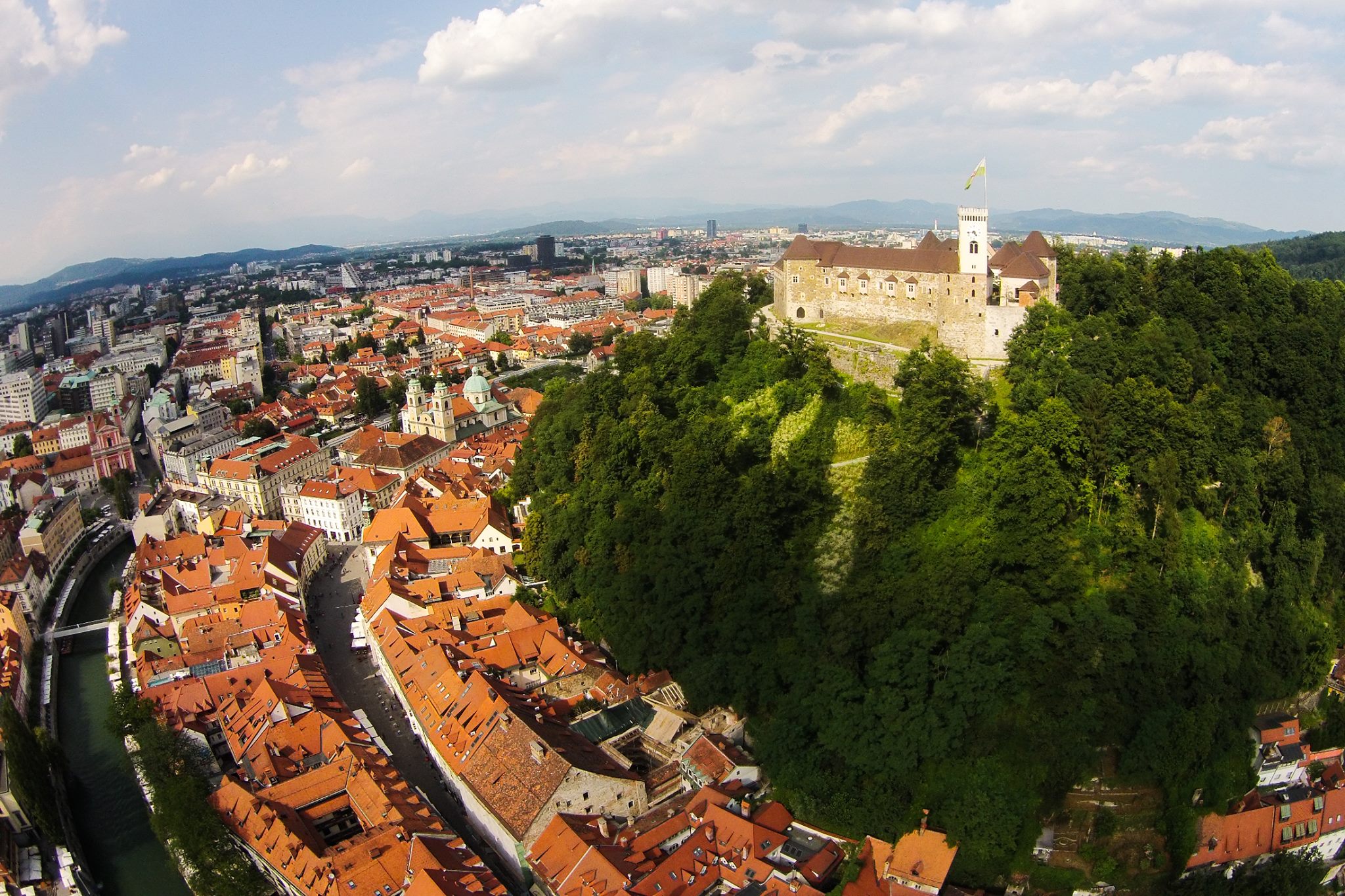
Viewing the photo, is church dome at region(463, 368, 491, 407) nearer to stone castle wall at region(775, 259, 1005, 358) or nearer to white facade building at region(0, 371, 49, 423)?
stone castle wall at region(775, 259, 1005, 358)

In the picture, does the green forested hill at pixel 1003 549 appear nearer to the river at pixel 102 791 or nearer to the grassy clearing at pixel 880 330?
the grassy clearing at pixel 880 330

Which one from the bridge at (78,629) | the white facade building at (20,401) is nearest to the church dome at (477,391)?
the bridge at (78,629)

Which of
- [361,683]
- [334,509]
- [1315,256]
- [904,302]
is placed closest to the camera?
[361,683]

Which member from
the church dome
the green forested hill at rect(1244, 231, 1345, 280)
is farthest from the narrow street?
the green forested hill at rect(1244, 231, 1345, 280)

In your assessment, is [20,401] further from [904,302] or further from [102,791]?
[904,302]

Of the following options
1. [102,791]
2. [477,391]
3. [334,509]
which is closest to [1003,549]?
[102,791]
